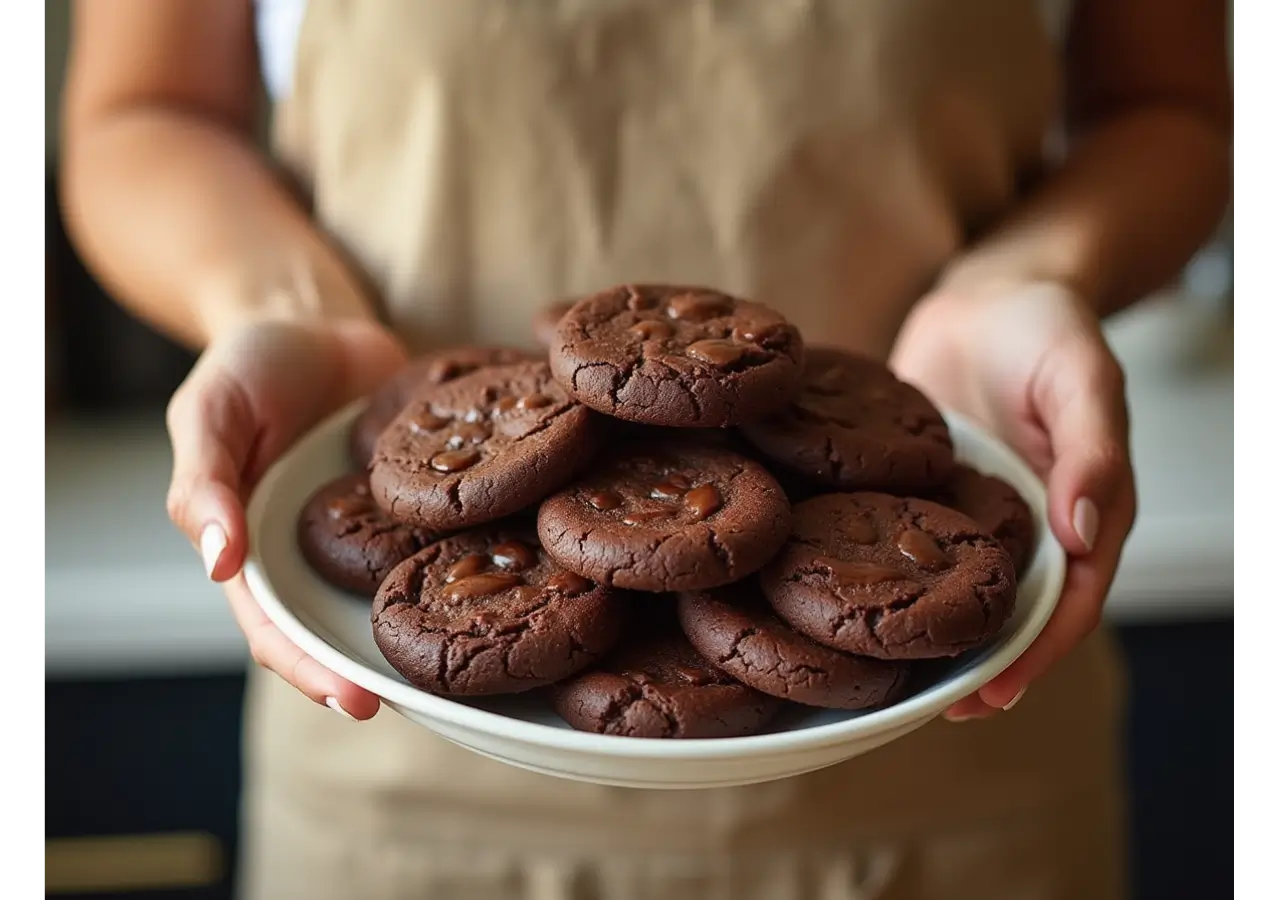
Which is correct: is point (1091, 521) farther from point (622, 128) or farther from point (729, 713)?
point (622, 128)

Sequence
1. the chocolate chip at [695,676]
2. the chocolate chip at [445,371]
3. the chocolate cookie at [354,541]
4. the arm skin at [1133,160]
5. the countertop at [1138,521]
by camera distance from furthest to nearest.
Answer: the countertop at [1138,521], the arm skin at [1133,160], the chocolate chip at [445,371], the chocolate cookie at [354,541], the chocolate chip at [695,676]

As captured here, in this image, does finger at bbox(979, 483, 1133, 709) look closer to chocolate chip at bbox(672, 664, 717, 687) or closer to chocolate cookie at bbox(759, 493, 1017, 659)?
chocolate cookie at bbox(759, 493, 1017, 659)

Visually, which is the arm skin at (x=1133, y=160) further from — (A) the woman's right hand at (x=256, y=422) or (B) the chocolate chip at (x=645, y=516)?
(A) the woman's right hand at (x=256, y=422)

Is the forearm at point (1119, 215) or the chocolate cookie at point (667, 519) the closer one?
the chocolate cookie at point (667, 519)

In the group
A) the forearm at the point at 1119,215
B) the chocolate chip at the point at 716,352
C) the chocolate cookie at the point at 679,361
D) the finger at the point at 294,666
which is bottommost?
the finger at the point at 294,666

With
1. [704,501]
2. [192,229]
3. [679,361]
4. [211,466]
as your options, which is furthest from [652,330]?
[192,229]

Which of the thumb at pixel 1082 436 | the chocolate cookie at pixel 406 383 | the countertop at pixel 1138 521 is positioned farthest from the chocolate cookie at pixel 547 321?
the countertop at pixel 1138 521
